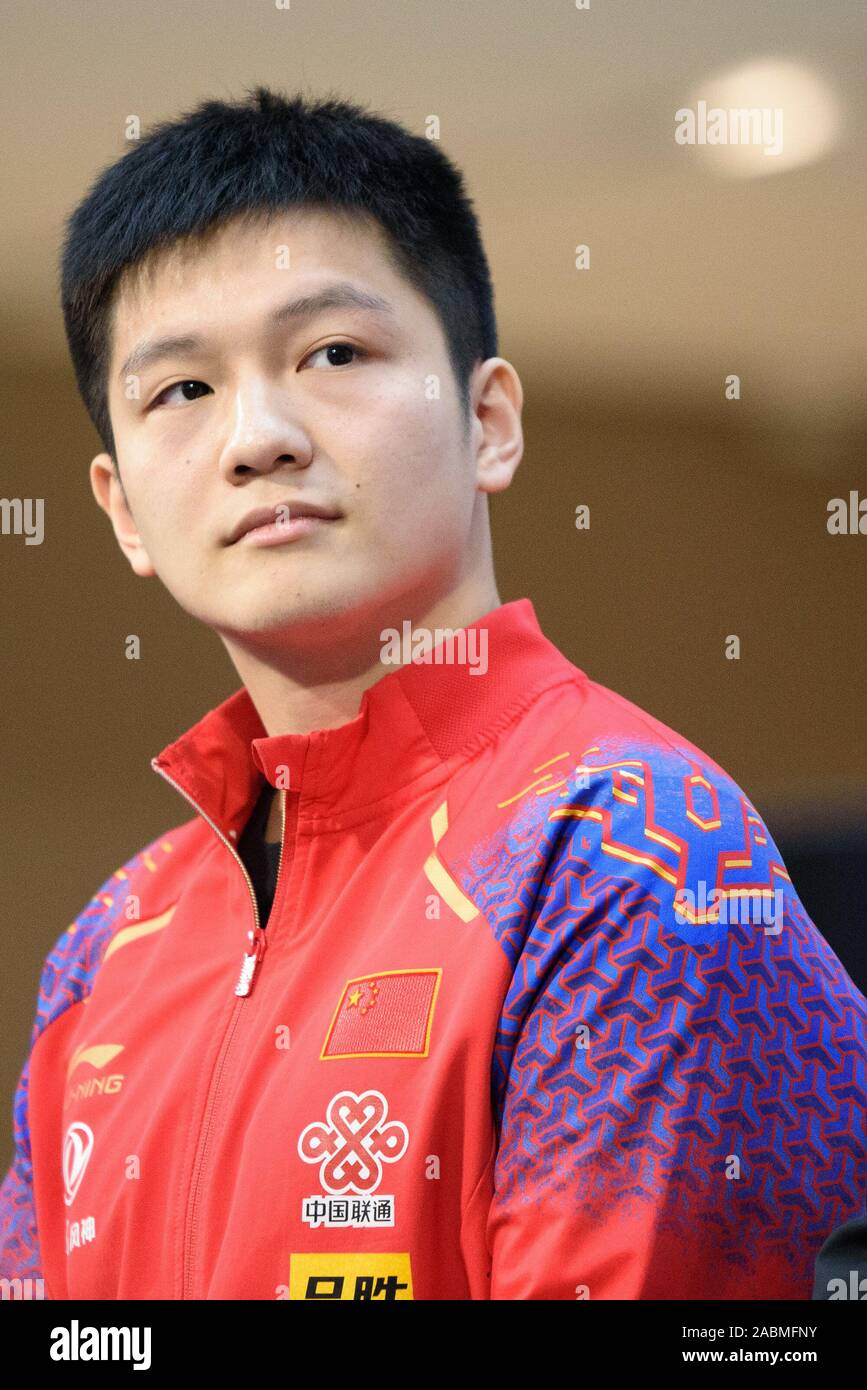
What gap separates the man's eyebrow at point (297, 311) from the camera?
1250 millimetres

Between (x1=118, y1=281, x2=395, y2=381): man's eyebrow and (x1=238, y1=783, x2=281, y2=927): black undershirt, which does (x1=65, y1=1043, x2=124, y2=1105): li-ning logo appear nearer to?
(x1=238, y1=783, x2=281, y2=927): black undershirt

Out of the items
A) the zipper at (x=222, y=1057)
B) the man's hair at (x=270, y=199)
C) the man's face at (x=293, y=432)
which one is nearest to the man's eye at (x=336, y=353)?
the man's face at (x=293, y=432)

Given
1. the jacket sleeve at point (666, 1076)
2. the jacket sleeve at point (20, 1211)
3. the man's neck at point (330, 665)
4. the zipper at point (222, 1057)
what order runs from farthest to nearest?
the jacket sleeve at point (20, 1211) → the man's neck at point (330, 665) → the zipper at point (222, 1057) → the jacket sleeve at point (666, 1076)

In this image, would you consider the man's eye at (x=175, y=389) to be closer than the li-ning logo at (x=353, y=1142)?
No

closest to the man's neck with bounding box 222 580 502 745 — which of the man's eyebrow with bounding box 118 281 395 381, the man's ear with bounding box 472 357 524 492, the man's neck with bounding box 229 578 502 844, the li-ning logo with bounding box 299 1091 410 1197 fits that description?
the man's neck with bounding box 229 578 502 844

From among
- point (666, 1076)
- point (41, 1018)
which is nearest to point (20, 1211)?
point (41, 1018)

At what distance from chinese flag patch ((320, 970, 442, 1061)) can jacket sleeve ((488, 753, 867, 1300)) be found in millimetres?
64

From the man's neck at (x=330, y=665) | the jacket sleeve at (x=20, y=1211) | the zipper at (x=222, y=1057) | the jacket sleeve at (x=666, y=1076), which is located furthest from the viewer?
the jacket sleeve at (x=20, y=1211)

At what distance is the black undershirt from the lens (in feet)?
4.49

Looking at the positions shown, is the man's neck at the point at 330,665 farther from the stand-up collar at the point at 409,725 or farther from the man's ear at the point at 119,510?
the man's ear at the point at 119,510

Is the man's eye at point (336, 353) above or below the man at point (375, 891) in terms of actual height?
above

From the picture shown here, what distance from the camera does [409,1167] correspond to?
1075mm

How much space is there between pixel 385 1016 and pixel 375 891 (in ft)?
0.41
